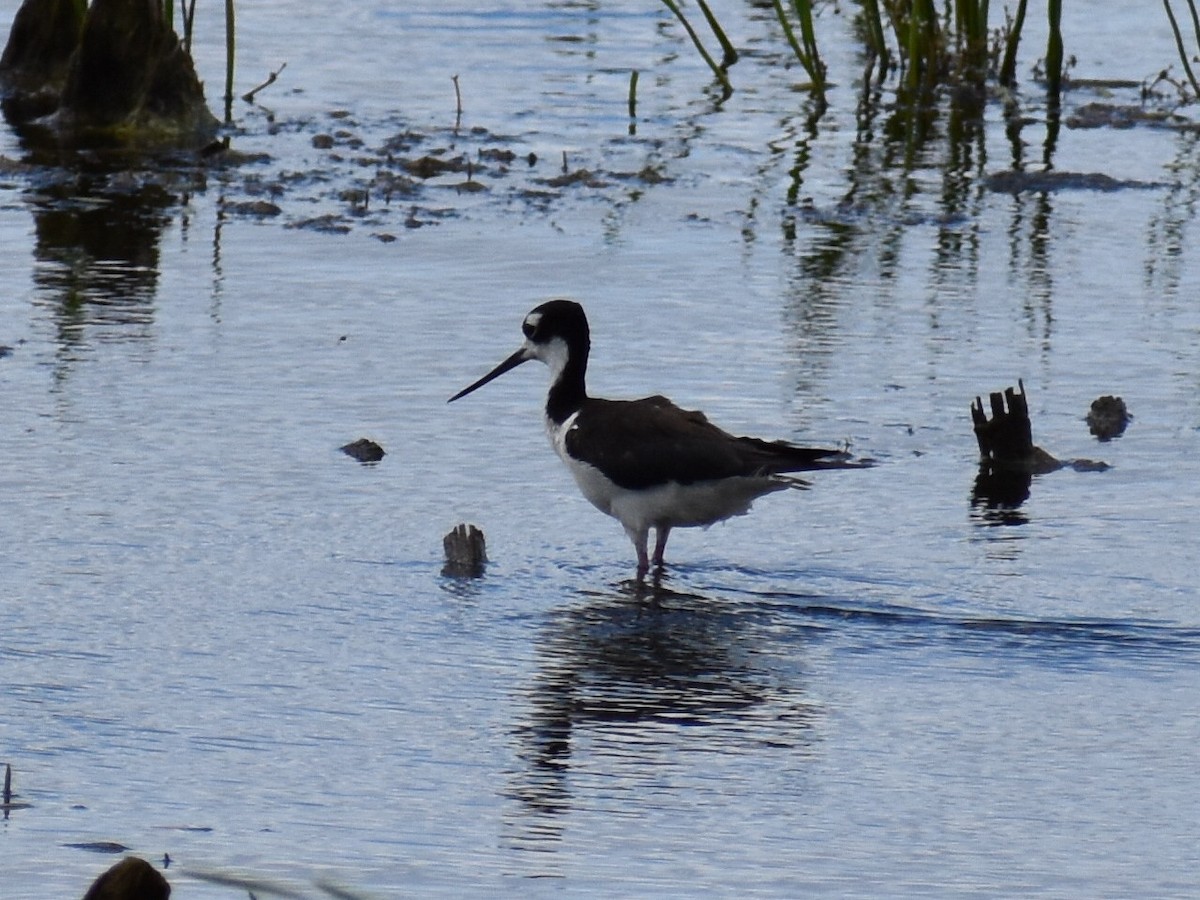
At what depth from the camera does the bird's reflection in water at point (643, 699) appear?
20.4 ft

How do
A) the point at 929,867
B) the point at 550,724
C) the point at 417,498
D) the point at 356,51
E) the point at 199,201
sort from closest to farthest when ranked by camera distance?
the point at 929,867
the point at 550,724
the point at 417,498
the point at 199,201
the point at 356,51

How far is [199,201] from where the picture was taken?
14180 millimetres

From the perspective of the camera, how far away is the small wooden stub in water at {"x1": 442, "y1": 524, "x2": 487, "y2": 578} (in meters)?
8.11

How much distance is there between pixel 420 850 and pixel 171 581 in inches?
98.9

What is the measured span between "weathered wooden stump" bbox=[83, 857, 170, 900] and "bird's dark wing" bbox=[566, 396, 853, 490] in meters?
4.39

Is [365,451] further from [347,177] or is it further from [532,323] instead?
[347,177]

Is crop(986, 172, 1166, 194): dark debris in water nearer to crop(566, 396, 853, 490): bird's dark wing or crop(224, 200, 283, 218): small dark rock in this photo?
crop(224, 200, 283, 218): small dark rock

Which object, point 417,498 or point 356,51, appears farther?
point 356,51

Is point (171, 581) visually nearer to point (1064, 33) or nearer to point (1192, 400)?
point (1192, 400)

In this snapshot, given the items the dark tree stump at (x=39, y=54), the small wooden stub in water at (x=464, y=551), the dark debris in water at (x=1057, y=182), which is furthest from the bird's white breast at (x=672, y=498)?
the dark tree stump at (x=39, y=54)

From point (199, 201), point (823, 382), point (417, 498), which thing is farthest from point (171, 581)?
point (199, 201)

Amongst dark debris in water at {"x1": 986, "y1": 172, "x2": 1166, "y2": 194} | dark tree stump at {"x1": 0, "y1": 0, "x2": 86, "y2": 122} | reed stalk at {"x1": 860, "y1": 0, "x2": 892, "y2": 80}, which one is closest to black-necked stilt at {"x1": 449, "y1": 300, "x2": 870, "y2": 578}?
dark debris in water at {"x1": 986, "y1": 172, "x2": 1166, "y2": 194}

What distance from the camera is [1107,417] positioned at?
9930 mm

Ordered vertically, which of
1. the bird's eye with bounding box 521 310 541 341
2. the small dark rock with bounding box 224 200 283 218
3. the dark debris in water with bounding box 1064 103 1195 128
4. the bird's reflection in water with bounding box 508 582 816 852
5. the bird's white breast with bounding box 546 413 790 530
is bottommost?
the bird's reflection in water with bounding box 508 582 816 852
